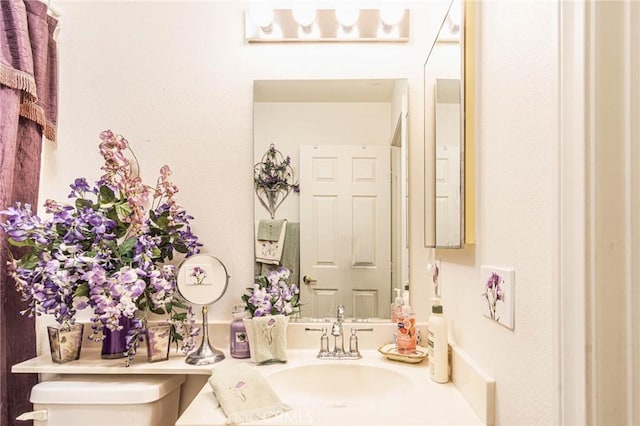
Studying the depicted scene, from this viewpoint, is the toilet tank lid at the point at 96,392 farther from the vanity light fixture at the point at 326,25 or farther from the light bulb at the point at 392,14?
the light bulb at the point at 392,14

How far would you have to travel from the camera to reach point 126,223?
129 centimetres

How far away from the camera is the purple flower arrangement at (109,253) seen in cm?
116

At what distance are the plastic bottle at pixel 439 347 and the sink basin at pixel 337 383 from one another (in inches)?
4.6

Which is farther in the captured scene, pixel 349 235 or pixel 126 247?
pixel 349 235

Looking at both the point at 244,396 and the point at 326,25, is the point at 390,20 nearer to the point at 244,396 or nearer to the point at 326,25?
the point at 326,25

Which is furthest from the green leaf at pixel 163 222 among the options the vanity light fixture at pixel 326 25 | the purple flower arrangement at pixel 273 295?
the vanity light fixture at pixel 326 25

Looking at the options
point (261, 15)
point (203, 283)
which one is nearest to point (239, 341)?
point (203, 283)

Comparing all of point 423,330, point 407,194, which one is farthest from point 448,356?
point 407,194

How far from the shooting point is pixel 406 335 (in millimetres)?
1302

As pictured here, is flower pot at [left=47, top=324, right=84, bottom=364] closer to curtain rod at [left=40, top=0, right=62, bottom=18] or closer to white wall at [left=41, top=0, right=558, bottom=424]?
white wall at [left=41, top=0, right=558, bottom=424]

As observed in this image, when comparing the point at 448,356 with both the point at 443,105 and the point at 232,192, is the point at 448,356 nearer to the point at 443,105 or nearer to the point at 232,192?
the point at 443,105

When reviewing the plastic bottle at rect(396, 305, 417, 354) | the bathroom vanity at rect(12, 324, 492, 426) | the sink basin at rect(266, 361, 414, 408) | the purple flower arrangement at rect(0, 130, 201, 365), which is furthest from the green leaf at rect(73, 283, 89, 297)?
the plastic bottle at rect(396, 305, 417, 354)

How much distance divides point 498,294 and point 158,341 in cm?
100

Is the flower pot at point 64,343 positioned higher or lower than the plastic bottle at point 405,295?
lower
